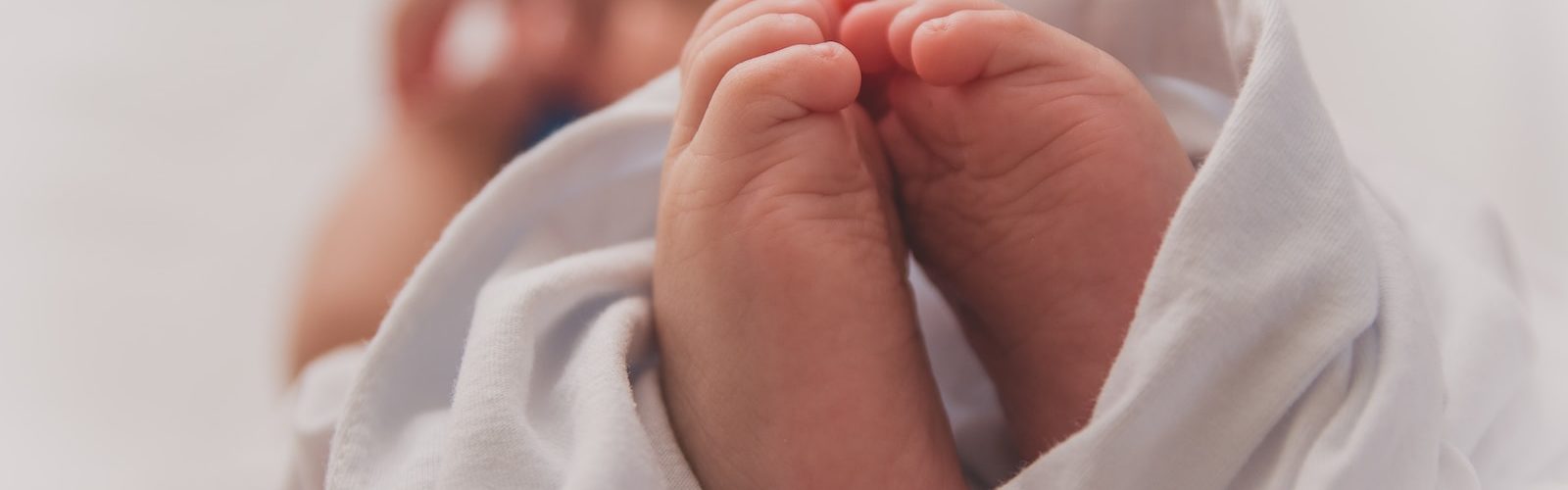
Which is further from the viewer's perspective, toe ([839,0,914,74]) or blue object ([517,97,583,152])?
blue object ([517,97,583,152])

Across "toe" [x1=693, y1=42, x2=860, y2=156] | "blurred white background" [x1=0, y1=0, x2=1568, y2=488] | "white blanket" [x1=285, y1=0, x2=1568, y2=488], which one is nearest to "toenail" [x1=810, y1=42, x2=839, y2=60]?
"toe" [x1=693, y1=42, x2=860, y2=156]

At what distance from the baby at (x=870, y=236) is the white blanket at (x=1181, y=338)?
0.03 meters

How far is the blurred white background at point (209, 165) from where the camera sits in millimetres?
830

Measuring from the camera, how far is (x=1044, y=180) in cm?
47

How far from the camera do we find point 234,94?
3.52 feet

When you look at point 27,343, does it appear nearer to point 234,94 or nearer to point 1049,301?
point 234,94

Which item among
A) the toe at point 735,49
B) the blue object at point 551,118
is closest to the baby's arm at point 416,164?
the blue object at point 551,118

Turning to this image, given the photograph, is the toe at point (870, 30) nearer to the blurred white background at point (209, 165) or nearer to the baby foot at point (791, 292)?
the baby foot at point (791, 292)

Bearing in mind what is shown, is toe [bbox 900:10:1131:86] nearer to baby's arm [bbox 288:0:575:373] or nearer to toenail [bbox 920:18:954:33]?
toenail [bbox 920:18:954:33]

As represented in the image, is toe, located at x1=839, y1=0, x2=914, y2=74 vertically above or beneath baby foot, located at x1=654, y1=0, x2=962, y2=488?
above

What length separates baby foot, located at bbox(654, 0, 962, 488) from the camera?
1.49ft

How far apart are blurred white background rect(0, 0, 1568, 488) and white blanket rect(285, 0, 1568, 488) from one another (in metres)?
0.16

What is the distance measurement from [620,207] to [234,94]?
59 centimetres

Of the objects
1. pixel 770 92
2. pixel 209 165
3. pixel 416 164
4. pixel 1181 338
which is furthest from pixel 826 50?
pixel 209 165
